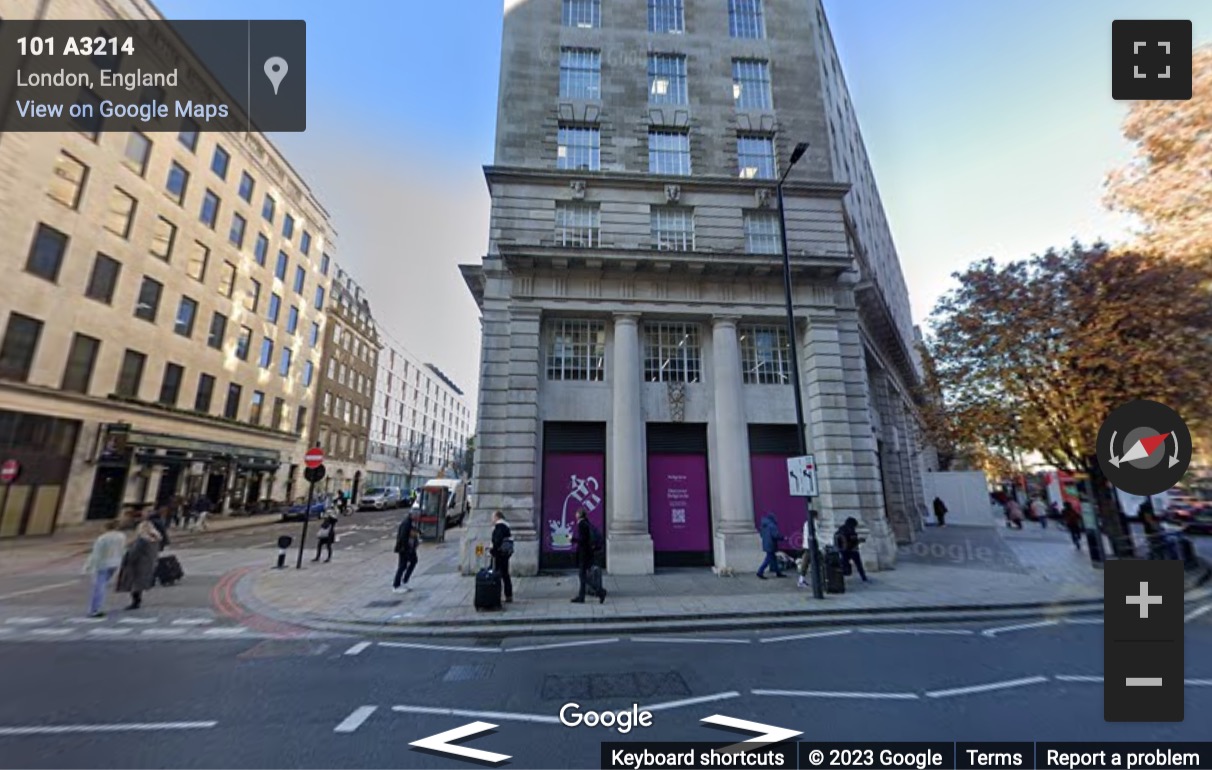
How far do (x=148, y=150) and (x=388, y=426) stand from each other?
43229 millimetres

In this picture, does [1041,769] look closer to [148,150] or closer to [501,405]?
[501,405]

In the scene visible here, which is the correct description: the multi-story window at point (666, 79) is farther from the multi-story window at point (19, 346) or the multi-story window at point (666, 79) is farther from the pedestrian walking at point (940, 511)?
the multi-story window at point (19, 346)

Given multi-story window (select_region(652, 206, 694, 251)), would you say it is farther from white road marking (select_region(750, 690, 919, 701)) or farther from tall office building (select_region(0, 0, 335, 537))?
tall office building (select_region(0, 0, 335, 537))

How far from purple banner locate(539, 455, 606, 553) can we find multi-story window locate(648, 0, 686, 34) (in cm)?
1767

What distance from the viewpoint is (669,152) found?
1780 centimetres

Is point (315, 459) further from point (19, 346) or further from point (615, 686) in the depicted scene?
point (19, 346)

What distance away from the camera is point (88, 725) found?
16.8ft

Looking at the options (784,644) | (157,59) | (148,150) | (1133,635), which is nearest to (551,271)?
(784,644)

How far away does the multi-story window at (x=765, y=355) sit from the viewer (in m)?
16.4

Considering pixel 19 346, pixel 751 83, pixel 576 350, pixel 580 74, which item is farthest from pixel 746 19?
pixel 19 346

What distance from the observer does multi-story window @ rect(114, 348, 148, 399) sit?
24.8 metres

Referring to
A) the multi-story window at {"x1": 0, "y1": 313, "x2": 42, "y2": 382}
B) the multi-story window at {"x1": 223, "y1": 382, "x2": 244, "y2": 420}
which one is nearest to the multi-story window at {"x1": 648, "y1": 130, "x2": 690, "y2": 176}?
the multi-story window at {"x1": 0, "y1": 313, "x2": 42, "y2": 382}

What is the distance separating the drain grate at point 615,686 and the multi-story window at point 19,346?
91.6 ft

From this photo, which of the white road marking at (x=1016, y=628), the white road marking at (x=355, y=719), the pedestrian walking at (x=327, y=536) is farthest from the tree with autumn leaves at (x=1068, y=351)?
the pedestrian walking at (x=327, y=536)
